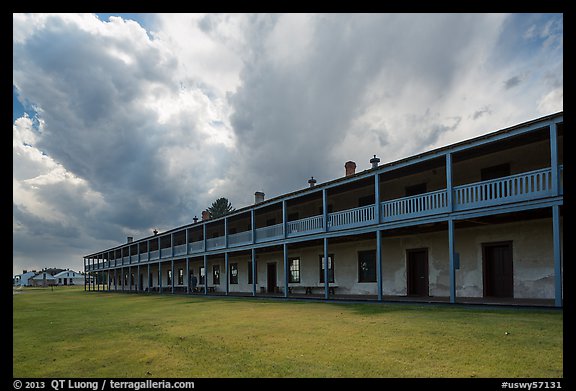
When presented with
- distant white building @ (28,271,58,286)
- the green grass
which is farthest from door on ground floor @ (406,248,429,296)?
distant white building @ (28,271,58,286)

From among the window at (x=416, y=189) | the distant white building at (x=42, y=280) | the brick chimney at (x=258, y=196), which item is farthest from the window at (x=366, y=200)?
the distant white building at (x=42, y=280)

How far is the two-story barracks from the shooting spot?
13477 millimetres

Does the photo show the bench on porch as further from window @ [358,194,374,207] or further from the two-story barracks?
window @ [358,194,374,207]

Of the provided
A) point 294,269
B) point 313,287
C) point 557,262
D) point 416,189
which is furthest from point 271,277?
point 557,262

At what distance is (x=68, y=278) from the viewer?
12175 cm

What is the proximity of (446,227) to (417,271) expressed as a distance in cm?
299

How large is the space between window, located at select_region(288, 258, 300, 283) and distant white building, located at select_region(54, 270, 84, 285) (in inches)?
4483

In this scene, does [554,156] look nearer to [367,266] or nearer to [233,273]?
[367,266]

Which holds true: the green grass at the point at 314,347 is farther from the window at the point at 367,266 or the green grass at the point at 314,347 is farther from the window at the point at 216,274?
the window at the point at 216,274

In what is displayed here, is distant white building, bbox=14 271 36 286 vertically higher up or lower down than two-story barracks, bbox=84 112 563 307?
lower down

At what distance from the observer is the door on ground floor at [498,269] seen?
631 inches

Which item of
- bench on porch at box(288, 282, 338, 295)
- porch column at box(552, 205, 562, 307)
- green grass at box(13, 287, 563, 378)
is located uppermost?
porch column at box(552, 205, 562, 307)
